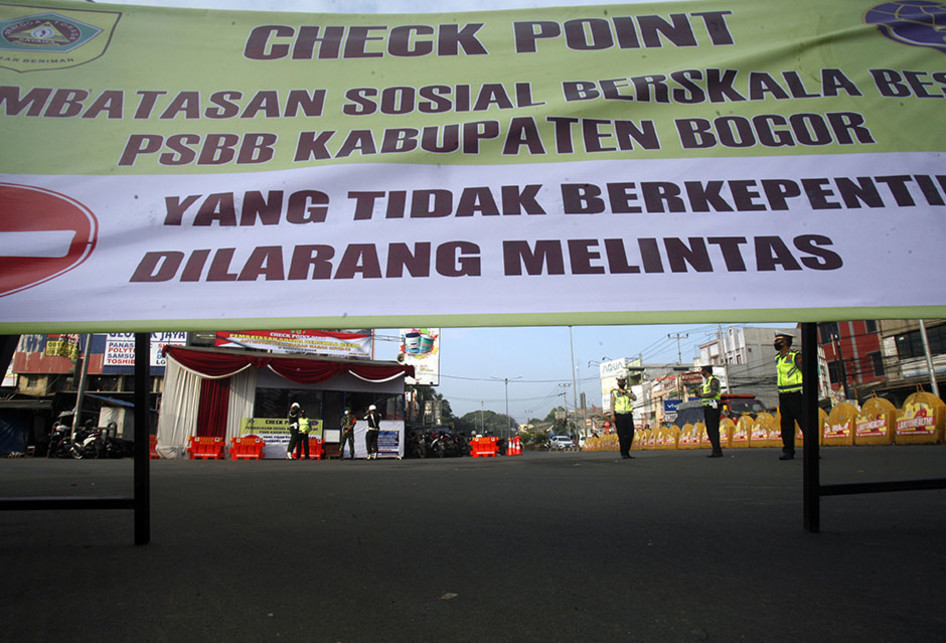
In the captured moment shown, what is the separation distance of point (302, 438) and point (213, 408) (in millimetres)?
5029

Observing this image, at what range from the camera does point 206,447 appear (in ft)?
53.7

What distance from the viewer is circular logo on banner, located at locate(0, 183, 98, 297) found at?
1742 millimetres

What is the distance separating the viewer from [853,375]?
3522 centimetres

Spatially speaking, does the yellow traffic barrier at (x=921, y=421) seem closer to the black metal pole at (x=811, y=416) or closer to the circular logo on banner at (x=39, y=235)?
the black metal pole at (x=811, y=416)

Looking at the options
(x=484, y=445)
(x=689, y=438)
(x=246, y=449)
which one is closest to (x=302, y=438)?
(x=246, y=449)

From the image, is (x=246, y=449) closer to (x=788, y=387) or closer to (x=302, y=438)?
(x=302, y=438)

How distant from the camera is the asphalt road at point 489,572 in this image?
4.69ft

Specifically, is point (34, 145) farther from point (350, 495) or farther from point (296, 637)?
point (350, 495)

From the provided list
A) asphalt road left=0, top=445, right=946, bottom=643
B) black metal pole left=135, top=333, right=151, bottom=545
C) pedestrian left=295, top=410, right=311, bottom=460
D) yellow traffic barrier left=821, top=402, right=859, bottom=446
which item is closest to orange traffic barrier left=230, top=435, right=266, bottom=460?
pedestrian left=295, top=410, right=311, bottom=460

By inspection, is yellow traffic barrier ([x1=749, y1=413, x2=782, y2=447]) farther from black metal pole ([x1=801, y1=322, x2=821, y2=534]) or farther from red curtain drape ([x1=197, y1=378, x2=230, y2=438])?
red curtain drape ([x1=197, y1=378, x2=230, y2=438])

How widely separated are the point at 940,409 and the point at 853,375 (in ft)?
101

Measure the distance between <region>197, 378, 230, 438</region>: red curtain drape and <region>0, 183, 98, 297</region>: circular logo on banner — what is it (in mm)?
18004

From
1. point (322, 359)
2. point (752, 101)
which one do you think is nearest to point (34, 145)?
point (752, 101)

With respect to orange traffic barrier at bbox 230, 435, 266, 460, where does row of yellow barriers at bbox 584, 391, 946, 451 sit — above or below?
above
